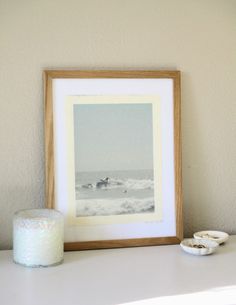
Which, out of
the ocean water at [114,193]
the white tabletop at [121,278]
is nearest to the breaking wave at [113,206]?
the ocean water at [114,193]

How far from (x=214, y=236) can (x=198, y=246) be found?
0.44 feet

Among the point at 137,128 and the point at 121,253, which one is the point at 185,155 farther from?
the point at 121,253

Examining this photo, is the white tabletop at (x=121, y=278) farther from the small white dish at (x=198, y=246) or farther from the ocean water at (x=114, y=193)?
the ocean water at (x=114, y=193)

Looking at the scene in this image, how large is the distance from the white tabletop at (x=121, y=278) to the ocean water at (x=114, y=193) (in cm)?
13

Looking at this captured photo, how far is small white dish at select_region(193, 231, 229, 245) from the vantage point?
146 centimetres

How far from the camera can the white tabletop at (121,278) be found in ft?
3.57

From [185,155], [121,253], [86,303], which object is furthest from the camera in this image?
[185,155]

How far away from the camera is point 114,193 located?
1.47 meters

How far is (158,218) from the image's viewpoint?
1.49 metres

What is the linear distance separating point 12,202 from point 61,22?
579 mm

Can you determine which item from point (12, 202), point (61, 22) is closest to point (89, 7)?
point (61, 22)

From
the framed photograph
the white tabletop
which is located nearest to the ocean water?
the framed photograph

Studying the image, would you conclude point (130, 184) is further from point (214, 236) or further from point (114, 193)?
point (214, 236)

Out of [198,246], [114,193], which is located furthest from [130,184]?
[198,246]
